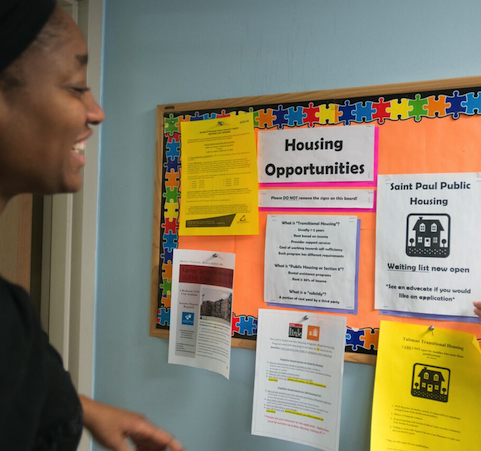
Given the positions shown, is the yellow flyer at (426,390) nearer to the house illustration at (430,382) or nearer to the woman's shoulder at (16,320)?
the house illustration at (430,382)

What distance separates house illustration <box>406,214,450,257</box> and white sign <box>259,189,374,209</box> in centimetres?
10

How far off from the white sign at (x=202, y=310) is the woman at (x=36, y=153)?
64 centimetres

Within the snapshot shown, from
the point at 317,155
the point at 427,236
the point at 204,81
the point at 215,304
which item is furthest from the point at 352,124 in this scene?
the point at 215,304

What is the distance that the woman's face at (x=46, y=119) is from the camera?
0.54 metres

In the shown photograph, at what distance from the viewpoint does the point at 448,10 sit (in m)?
1.04

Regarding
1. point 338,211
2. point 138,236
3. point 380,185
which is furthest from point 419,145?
point 138,236

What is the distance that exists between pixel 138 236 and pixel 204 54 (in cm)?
52

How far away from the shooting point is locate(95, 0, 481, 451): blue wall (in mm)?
1075

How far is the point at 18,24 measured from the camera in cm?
50

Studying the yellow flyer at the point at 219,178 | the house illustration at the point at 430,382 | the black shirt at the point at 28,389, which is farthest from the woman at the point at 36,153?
the house illustration at the point at 430,382

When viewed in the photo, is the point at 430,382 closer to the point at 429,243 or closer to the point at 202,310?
the point at 429,243

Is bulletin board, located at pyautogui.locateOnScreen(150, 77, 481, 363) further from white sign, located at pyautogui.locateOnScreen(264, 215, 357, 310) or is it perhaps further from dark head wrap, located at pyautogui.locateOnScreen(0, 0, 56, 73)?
dark head wrap, located at pyautogui.locateOnScreen(0, 0, 56, 73)

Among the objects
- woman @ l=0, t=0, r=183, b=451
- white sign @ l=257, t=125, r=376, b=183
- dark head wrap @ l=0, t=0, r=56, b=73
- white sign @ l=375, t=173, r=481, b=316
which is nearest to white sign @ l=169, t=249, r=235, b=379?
white sign @ l=257, t=125, r=376, b=183

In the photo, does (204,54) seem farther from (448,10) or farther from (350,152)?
(448,10)
